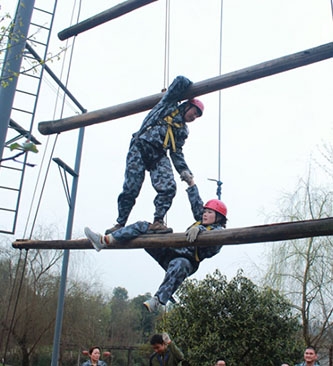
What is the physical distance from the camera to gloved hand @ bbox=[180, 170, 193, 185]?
4.22 m

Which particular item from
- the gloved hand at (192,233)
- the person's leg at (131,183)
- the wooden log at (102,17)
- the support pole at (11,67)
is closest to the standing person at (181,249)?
the gloved hand at (192,233)

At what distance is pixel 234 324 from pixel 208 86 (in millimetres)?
7579

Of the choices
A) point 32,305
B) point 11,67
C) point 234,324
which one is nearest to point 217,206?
point 11,67

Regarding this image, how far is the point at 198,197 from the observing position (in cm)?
421

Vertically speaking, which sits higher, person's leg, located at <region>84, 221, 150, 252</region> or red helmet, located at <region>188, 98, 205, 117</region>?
red helmet, located at <region>188, 98, 205, 117</region>

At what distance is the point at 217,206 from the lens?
4062 mm

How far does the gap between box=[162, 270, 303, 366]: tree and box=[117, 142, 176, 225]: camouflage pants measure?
696 centimetres

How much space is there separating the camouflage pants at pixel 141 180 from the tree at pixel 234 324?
22.8ft

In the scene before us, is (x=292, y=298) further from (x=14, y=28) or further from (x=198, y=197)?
(x=14, y=28)

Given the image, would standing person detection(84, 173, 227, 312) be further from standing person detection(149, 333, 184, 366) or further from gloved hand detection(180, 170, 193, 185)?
standing person detection(149, 333, 184, 366)

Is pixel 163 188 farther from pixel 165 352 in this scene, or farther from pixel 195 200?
pixel 165 352

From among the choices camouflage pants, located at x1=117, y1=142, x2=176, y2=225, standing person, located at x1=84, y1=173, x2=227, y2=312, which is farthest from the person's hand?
camouflage pants, located at x1=117, y1=142, x2=176, y2=225

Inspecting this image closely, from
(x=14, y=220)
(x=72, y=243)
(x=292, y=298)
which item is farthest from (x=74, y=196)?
(x=292, y=298)

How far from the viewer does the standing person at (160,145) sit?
13.8 feet
